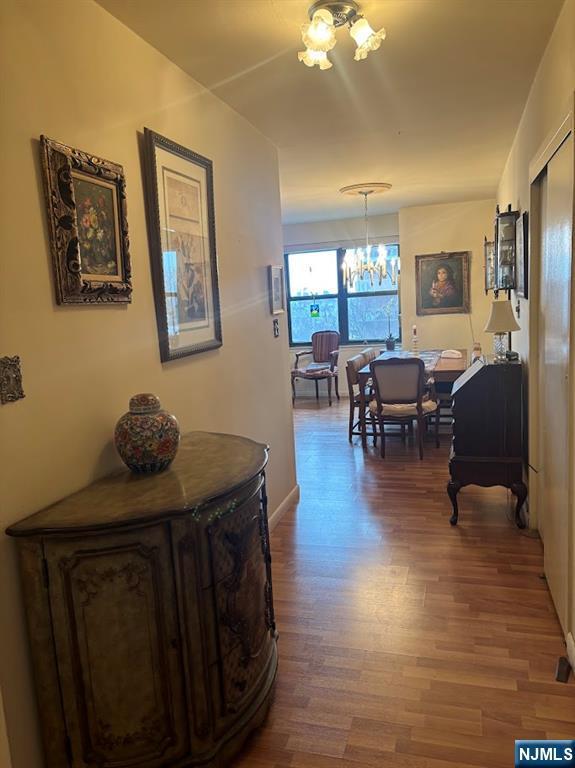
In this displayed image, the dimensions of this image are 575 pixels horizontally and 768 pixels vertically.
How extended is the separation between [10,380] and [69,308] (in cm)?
33

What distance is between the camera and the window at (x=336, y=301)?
803 cm

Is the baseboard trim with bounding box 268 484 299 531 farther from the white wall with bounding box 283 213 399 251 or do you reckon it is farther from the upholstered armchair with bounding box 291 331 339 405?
the white wall with bounding box 283 213 399 251

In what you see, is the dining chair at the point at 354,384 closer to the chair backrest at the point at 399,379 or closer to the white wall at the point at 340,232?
the chair backrest at the point at 399,379

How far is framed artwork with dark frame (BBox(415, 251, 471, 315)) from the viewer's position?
273 inches

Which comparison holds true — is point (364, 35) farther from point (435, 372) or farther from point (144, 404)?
point (435, 372)

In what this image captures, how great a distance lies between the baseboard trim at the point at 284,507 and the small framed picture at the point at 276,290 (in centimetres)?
130

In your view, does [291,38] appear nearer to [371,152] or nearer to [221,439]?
[221,439]

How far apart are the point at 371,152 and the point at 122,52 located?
2.44 meters

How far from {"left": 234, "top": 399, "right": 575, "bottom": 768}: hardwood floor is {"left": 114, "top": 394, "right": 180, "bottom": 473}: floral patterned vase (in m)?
1.00

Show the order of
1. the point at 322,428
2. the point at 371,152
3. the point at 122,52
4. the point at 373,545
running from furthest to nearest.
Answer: the point at 322,428 → the point at 371,152 → the point at 373,545 → the point at 122,52

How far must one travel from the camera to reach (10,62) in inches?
61.4

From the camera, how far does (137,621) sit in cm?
160

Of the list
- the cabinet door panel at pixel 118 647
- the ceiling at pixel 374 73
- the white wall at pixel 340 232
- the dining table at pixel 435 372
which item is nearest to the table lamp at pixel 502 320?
the ceiling at pixel 374 73

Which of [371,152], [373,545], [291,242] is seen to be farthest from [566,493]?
[291,242]
